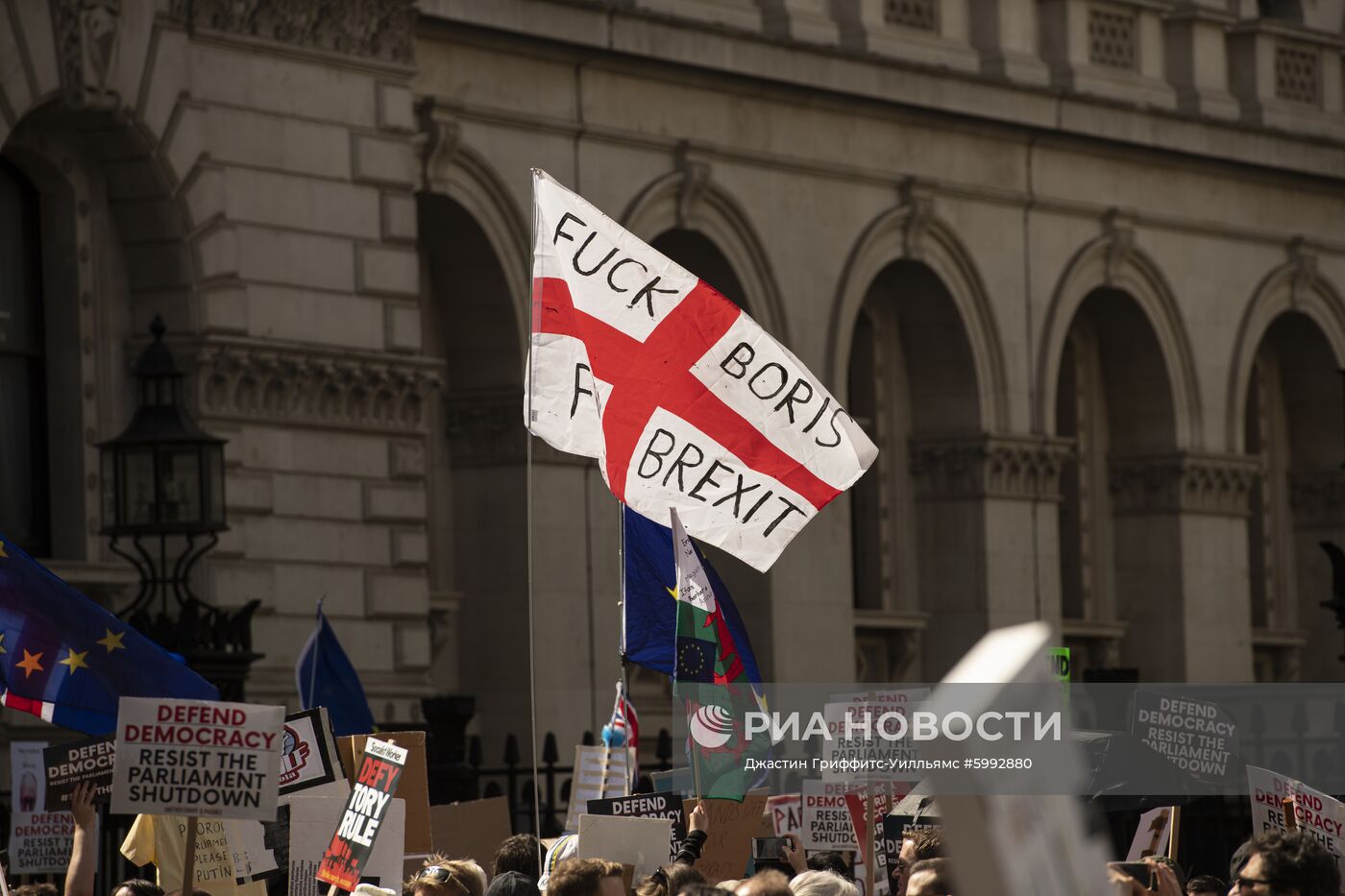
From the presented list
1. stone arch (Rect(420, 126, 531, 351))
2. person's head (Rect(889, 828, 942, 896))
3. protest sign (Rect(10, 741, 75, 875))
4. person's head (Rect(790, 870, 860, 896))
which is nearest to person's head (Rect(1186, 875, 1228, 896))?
person's head (Rect(889, 828, 942, 896))

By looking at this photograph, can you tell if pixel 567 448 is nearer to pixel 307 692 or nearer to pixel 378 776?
pixel 378 776

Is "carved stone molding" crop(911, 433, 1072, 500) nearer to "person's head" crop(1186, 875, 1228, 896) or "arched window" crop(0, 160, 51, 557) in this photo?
"arched window" crop(0, 160, 51, 557)

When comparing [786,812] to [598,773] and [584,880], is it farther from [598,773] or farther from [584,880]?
[584,880]

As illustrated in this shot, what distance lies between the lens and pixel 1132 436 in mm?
35688

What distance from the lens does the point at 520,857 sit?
38.2 feet

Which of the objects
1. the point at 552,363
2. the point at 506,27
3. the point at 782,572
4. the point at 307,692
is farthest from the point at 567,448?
the point at 782,572

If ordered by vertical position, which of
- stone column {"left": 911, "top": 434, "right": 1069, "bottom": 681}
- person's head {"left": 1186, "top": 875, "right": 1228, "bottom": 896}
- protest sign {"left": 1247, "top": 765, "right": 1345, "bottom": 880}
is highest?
stone column {"left": 911, "top": 434, "right": 1069, "bottom": 681}

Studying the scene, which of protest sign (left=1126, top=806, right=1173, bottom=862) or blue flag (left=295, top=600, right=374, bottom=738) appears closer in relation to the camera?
protest sign (left=1126, top=806, right=1173, bottom=862)

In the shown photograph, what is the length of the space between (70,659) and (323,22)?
37.9 ft

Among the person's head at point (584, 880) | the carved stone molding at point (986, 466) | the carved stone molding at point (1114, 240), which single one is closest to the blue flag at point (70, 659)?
the person's head at point (584, 880)

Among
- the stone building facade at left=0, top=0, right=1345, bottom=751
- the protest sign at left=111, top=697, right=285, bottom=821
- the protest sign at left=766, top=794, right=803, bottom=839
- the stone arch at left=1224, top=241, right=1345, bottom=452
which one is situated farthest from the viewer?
the stone arch at left=1224, top=241, right=1345, bottom=452

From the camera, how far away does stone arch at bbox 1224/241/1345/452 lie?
35.9m

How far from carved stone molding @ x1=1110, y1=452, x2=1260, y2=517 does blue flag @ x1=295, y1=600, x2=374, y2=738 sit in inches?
597

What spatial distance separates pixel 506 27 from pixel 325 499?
532 cm
